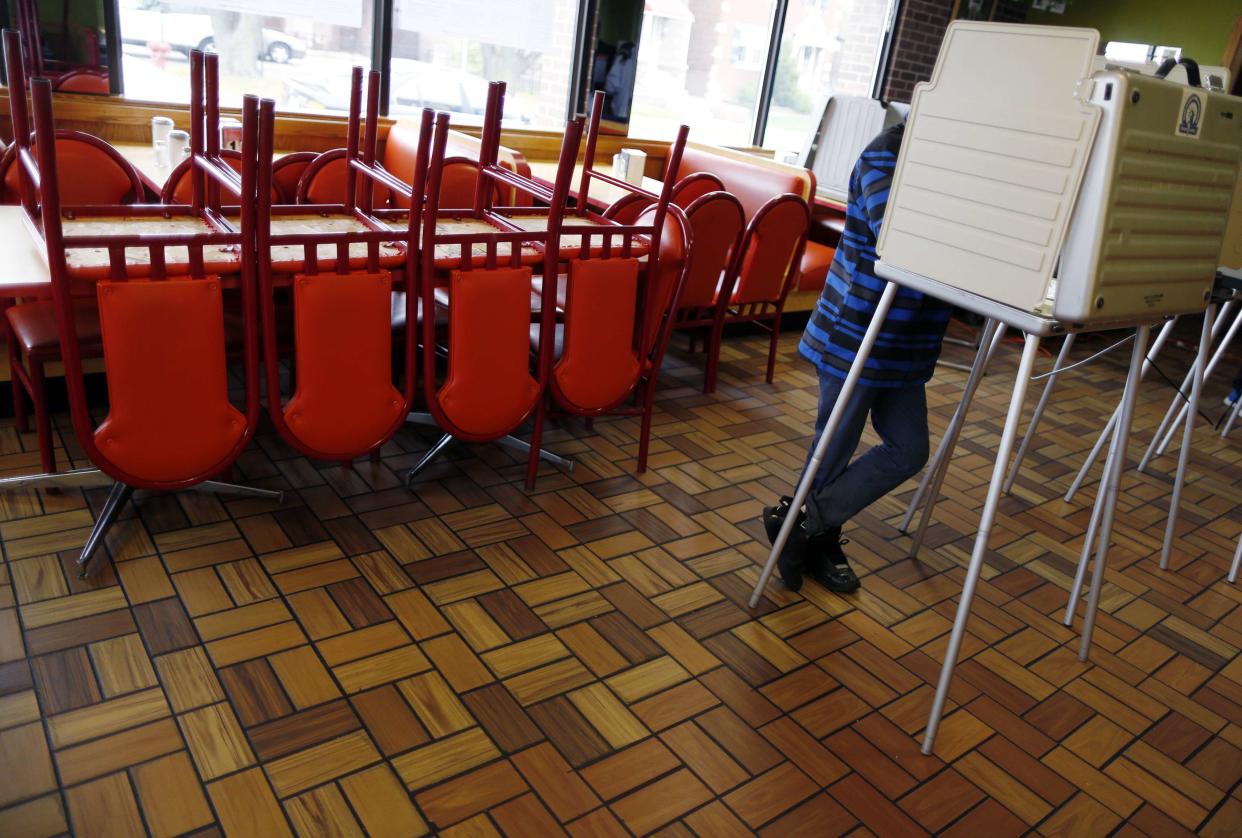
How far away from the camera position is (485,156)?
2.56 meters

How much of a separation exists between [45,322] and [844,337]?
6.41ft

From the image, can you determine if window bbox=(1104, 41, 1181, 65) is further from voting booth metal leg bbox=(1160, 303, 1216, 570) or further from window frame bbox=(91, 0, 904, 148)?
window frame bbox=(91, 0, 904, 148)

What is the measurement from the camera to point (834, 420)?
6.49ft

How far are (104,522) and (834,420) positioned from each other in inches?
67.6

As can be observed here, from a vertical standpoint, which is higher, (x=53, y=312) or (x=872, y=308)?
(x=872, y=308)

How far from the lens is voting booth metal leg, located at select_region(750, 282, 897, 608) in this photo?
72.6 inches

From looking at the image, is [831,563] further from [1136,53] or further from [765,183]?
[765,183]

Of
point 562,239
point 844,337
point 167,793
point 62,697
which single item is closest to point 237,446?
point 62,697

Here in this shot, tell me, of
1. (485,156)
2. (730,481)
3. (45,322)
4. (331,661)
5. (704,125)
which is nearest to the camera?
(331,661)

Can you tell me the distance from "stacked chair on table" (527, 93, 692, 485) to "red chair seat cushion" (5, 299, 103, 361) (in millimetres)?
1122

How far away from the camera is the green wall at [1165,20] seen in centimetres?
599

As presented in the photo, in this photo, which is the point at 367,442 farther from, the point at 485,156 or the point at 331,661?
the point at 485,156

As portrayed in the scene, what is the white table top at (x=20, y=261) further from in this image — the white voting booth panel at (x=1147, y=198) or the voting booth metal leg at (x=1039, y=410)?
the voting booth metal leg at (x=1039, y=410)

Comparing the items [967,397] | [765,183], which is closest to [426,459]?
[967,397]
